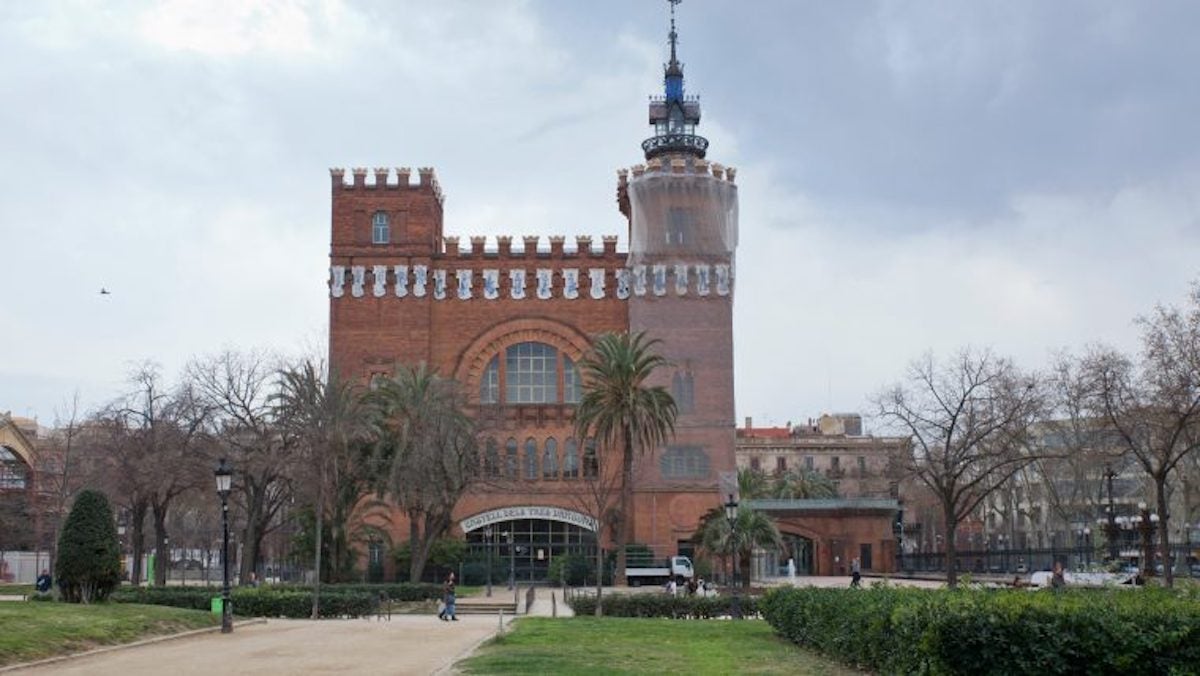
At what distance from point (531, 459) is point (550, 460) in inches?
38.5

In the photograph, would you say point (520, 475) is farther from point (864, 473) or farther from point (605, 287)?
point (864, 473)

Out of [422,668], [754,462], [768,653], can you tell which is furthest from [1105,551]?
[754,462]

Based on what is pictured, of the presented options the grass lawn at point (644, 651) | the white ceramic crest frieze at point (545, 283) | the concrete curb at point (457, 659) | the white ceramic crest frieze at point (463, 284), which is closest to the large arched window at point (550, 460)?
the white ceramic crest frieze at point (545, 283)

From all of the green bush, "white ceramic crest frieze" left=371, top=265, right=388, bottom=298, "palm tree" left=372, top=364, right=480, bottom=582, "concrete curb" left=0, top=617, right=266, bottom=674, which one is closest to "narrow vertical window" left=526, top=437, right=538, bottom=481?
"palm tree" left=372, top=364, right=480, bottom=582

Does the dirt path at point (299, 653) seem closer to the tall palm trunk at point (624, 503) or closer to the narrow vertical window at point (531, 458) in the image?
the tall palm trunk at point (624, 503)

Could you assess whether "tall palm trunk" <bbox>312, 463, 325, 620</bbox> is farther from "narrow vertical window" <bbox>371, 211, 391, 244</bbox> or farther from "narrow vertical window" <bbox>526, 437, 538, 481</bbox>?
"narrow vertical window" <bbox>371, 211, 391, 244</bbox>

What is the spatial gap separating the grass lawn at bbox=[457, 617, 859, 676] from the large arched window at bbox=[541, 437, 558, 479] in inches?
1260

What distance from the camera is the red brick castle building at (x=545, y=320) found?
6338cm

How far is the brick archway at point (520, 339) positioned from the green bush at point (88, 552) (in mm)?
33879

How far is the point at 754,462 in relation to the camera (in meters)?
115

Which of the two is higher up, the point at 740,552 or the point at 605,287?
the point at 605,287

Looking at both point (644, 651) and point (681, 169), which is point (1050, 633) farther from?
point (681, 169)

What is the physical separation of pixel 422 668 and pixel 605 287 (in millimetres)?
46021

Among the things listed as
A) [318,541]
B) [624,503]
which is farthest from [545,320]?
[318,541]
